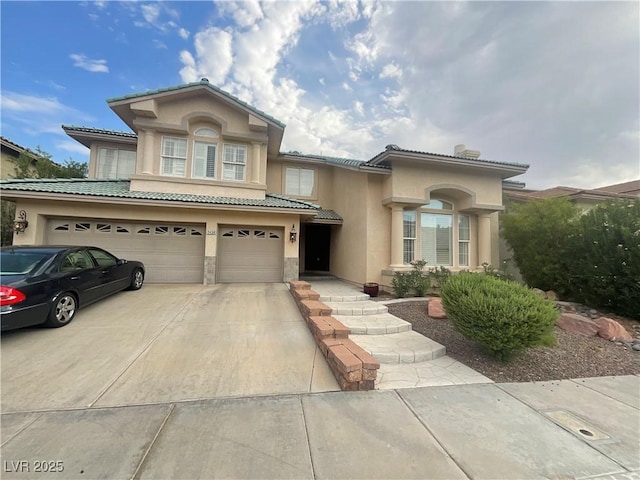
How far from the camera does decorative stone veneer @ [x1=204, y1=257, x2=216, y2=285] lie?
375 inches

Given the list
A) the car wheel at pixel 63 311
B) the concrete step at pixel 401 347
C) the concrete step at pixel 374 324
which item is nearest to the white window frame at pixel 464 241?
the concrete step at pixel 374 324

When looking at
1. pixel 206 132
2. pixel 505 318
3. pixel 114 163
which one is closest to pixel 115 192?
pixel 206 132

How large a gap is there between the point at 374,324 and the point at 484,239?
7672 mm

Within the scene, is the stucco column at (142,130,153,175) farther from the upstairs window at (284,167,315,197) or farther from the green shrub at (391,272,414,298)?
the green shrub at (391,272,414,298)

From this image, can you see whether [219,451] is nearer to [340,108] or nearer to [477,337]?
[477,337]

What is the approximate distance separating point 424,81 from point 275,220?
845 centimetres

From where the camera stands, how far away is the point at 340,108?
542 inches

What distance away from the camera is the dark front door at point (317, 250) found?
1439 centimetres

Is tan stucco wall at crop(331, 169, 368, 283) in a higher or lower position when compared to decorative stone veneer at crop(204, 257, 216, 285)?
higher

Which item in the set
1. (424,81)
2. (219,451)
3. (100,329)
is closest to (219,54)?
(424,81)

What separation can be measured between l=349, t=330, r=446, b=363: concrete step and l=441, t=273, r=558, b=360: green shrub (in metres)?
0.69

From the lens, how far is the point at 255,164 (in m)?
10.7

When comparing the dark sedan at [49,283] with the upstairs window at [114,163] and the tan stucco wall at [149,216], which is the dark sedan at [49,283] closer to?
the tan stucco wall at [149,216]

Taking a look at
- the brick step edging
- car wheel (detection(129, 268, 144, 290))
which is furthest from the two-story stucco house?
the brick step edging
